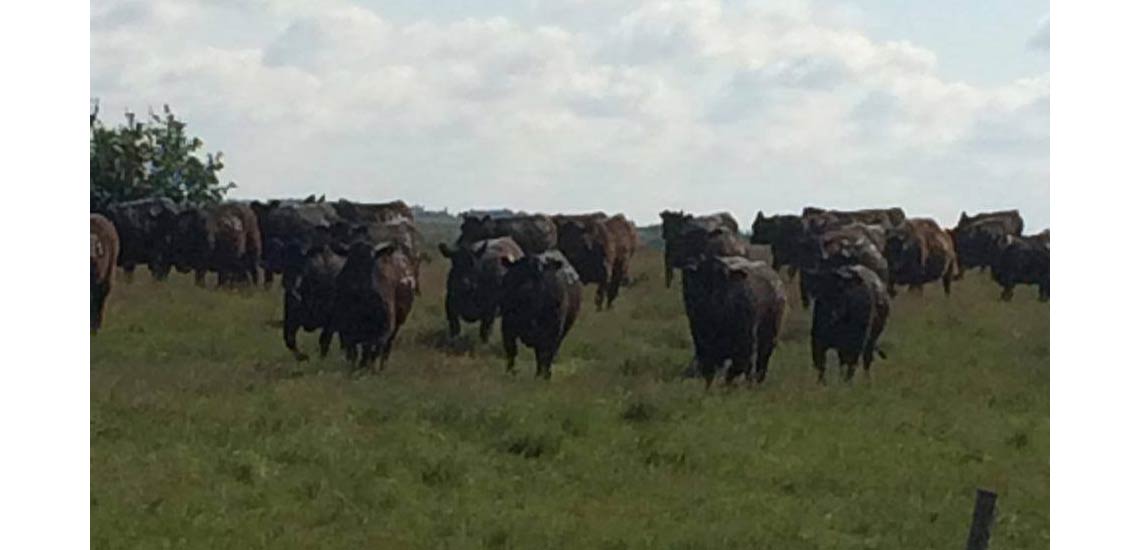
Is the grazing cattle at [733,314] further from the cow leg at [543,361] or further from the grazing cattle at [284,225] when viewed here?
the grazing cattle at [284,225]

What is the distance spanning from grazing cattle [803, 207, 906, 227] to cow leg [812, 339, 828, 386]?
1.37 meters

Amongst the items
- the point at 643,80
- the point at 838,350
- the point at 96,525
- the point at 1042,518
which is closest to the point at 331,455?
the point at 96,525

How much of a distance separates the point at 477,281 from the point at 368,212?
160 inches

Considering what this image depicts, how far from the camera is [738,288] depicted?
626 inches

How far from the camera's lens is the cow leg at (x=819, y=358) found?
15.1m

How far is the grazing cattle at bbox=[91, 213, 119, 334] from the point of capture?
1264 cm

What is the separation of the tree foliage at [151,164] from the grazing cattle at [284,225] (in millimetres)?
2773

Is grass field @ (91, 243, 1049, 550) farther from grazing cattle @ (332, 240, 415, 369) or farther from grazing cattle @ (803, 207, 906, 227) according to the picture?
grazing cattle @ (803, 207, 906, 227)

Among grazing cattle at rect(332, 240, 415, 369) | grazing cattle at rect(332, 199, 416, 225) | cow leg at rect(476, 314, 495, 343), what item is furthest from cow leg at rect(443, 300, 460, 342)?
grazing cattle at rect(332, 199, 416, 225)

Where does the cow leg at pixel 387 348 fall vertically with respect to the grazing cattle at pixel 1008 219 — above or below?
below

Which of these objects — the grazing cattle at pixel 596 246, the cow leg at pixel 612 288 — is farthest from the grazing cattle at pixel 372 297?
the grazing cattle at pixel 596 246

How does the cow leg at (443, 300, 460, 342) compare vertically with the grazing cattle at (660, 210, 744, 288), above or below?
below

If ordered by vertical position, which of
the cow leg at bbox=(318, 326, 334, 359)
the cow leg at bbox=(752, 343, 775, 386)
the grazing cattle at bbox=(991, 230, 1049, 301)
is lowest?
the cow leg at bbox=(752, 343, 775, 386)

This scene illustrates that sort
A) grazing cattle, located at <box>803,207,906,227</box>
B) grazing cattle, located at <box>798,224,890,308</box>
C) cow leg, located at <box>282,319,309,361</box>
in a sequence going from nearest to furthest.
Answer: cow leg, located at <box>282,319,309,361</box>
grazing cattle, located at <box>803,207,906,227</box>
grazing cattle, located at <box>798,224,890,308</box>
